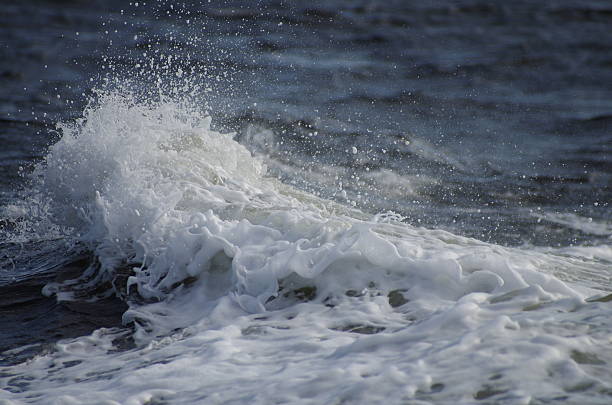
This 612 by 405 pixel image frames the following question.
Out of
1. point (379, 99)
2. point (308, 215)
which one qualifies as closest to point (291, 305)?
point (308, 215)

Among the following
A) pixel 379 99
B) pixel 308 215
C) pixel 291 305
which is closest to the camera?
pixel 291 305

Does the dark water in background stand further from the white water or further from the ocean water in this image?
the white water

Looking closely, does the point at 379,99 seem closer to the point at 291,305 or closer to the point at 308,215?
the point at 308,215

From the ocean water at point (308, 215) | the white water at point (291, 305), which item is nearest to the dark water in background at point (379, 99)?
the ocean water at point (308, 215)

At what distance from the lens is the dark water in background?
604cm

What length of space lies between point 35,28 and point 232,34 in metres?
3.21

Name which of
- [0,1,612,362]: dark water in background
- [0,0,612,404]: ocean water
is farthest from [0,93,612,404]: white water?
[0,1,612,362]: dark water in background

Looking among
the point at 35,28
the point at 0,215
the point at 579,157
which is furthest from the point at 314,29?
the point at 0,215

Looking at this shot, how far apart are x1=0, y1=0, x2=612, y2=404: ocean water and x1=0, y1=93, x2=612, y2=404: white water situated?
13 millimetres

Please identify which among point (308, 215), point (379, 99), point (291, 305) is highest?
point (379, 99)

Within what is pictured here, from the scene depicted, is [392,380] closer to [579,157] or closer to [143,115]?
[143,115]

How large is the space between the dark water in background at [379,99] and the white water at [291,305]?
39cm

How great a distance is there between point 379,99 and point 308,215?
4.68 meters

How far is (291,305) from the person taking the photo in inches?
149
